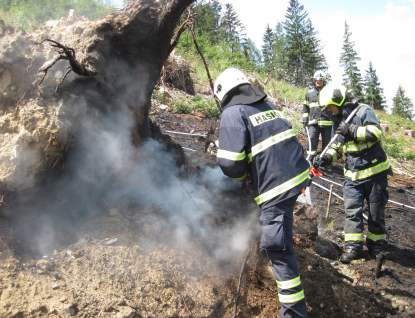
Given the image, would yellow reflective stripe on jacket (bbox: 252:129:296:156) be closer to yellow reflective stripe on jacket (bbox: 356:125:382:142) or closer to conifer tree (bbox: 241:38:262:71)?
yellow reflective stripe on jacket (bbox: 356:125:382:142)

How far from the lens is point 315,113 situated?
7.64 meters

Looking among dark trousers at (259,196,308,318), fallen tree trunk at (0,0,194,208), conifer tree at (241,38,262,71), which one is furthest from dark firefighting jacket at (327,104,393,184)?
conifer tree at (241,38,262,71)

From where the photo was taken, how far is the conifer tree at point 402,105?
38969 mm

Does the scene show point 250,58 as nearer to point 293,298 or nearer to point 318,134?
point 318,134

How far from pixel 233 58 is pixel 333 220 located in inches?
653

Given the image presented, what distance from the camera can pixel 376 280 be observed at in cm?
409

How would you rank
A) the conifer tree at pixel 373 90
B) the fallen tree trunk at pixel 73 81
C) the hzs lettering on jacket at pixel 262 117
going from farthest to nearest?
the conifer tree at pixel 373 90, the hzs lettering on jacket at pixel 262 117, the fallen tree trunk at pixel 73 81

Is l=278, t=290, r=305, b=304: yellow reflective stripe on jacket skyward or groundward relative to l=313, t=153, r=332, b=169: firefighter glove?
groundward

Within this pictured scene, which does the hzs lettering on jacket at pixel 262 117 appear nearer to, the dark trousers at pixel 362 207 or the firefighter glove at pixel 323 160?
the firefighter glove at pixel 323 160

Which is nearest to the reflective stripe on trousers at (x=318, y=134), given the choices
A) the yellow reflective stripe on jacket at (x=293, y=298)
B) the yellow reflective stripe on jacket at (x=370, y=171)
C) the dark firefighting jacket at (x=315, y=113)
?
the dark firefighting jacket at (x=315, y=113)

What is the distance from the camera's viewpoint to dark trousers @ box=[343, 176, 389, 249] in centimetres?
422

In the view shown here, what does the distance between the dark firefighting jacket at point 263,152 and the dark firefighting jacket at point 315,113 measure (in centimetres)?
536

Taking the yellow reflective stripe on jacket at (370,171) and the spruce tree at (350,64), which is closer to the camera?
the yellow reflective stripe on jacket at (370,171)

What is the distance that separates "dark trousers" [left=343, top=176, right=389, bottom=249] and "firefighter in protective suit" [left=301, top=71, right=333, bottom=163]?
3.18 metres
